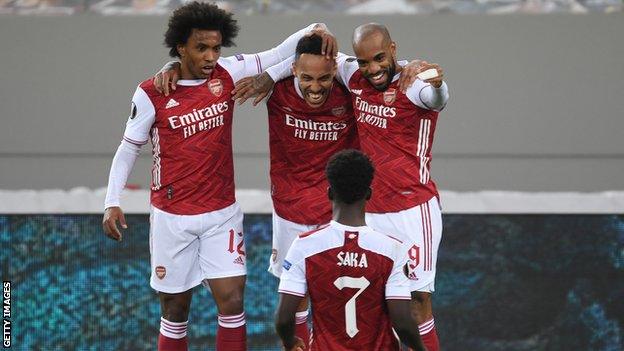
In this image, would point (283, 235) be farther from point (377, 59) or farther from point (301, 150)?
point (377, 59)

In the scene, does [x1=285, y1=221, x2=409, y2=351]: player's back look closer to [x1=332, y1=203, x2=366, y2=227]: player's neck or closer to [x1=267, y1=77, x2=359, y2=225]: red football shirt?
[x1=332, y1=203, x2=366, y2=227]: player's neck

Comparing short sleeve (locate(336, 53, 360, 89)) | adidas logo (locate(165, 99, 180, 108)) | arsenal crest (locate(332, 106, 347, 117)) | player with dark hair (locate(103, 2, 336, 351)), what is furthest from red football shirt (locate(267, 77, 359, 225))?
adidas logo (locate(165, 99, 180, 108))

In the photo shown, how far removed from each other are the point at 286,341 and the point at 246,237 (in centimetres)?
259

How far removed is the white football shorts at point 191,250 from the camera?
5.39 metres

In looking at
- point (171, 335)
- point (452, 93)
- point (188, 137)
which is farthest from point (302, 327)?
point (452, 93)

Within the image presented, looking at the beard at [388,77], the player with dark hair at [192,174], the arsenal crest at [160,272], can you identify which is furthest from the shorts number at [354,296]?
the arsenal crest at [160,272]

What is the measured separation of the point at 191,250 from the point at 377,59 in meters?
1.28

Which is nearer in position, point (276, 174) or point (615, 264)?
point (276, 174)

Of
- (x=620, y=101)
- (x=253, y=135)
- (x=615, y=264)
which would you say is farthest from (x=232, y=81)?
(x=620, y=101)

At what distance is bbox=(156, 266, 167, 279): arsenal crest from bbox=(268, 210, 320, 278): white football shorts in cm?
64

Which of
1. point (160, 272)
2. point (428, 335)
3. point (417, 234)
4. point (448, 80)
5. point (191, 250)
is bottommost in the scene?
point (428, 335)

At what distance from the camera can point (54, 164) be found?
8.95 meters

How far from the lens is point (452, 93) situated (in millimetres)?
8930

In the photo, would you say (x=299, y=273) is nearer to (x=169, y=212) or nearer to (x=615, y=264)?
(x=169, y=212)
